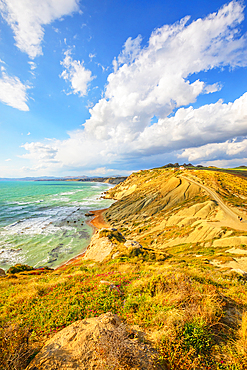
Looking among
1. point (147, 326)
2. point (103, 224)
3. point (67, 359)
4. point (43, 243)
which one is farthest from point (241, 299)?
point (103, 224)

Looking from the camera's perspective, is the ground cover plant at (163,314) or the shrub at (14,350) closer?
the shrub at (14,350)

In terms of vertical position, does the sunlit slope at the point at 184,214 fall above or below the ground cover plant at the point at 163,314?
below

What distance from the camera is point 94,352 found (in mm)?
3734

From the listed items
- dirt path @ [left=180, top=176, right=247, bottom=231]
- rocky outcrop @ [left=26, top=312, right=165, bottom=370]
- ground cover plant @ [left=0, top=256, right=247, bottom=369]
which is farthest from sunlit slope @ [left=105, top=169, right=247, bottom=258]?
rocky outcrop @ [left=26, top=312, right=165, bottom=370]

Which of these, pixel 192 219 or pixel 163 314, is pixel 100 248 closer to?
pixel 163 314

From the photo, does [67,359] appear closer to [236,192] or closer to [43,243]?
[43,243]

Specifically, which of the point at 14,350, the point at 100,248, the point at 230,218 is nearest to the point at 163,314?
the point at 14,350

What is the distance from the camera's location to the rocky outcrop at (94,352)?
129 inches

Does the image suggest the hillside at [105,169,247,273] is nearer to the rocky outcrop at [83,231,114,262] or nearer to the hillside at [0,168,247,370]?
the hillside at [0,168,247,370]

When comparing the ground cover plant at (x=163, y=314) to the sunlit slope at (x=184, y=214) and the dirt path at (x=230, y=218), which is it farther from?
the dirt path at (x=230, y=218)

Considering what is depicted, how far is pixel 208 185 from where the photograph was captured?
4738cm

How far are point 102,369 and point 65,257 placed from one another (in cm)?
2855

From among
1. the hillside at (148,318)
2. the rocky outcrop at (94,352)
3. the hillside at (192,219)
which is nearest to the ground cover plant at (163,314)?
the hillside at (148,318)

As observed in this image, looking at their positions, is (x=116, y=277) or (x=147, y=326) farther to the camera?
(x=116, y=277)
